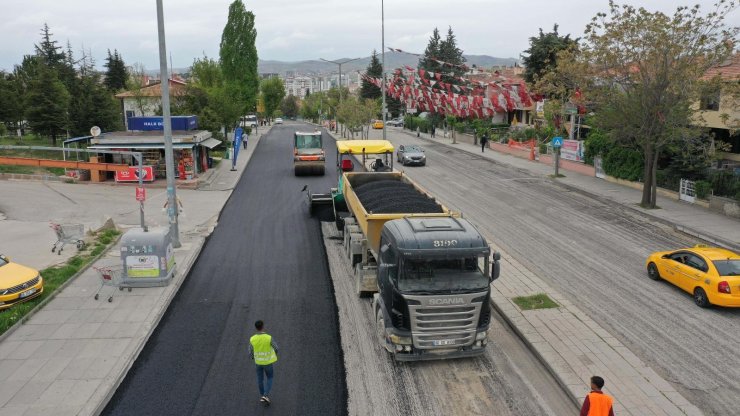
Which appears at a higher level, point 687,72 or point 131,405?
point 687,72

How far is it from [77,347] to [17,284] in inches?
143

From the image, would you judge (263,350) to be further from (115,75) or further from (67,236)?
(115,75)

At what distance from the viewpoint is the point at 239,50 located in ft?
209

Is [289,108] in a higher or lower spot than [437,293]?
higher

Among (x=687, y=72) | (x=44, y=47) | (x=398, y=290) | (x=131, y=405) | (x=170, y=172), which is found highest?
(x=44, y=47)

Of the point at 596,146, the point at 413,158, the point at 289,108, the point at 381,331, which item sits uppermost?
the point at 289,108

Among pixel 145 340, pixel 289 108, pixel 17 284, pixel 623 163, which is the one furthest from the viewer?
pixel 289 108

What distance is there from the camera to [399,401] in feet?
32.5

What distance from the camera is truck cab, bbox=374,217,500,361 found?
10500 mm

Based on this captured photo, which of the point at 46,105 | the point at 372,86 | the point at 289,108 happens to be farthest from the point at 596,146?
the point at 289,108

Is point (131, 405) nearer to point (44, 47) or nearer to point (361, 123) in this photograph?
point (361, 123)

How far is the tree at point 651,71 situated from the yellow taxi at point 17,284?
78.9 feet

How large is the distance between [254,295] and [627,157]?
82.6ft

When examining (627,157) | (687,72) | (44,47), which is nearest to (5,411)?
(687,72)
